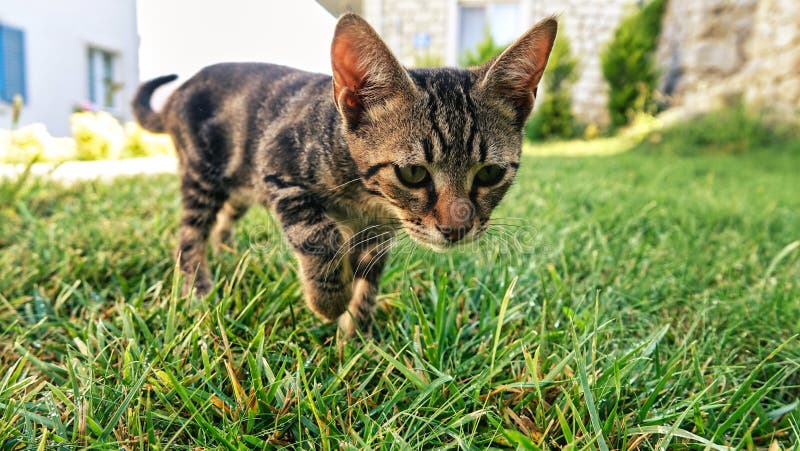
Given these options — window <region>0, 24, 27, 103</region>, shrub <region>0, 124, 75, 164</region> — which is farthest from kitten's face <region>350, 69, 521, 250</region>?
window <region>0, 24, 27, 103</region>

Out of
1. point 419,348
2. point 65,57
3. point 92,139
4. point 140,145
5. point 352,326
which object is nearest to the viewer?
point 419,348

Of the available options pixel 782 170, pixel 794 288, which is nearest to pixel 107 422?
pixel 794 288

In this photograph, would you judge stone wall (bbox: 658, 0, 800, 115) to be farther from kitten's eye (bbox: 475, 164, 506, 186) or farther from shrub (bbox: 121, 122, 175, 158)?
shrub (bbox: 121, 122, 175, 158)

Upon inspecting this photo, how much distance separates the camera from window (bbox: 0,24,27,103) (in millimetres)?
6848

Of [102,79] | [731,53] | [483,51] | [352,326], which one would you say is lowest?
[102,79]

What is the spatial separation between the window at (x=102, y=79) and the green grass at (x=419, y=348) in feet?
25.0

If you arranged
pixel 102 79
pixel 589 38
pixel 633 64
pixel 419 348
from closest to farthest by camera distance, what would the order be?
1. pixel 419 348
2. pixel 102 79
3. pixel 633 64
4. pixel 589 38

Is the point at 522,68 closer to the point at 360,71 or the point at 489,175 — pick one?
the point at 489,175

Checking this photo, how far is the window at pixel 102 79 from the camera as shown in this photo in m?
8.95

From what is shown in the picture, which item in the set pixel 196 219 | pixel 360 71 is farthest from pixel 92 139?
pixel 360 71

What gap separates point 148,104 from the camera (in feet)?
7.54

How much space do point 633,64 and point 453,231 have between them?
10440mm

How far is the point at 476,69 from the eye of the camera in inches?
64.2

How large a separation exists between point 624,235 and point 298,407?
194 centimetres
